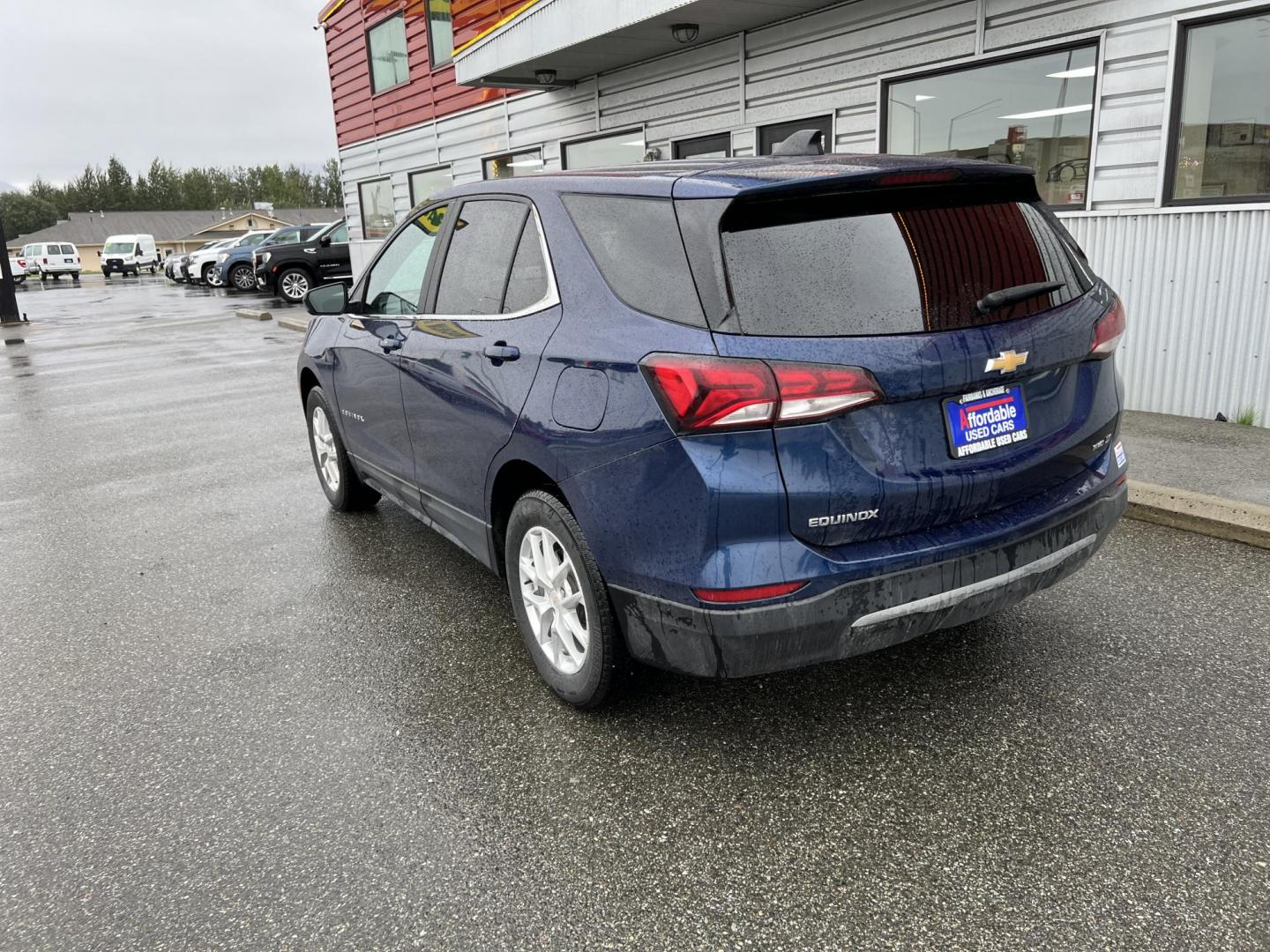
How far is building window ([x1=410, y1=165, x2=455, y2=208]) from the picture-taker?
1686 cm

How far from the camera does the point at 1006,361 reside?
270cm

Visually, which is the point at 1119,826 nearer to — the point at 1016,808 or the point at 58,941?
the point at 1016,808

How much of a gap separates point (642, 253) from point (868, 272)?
65cm

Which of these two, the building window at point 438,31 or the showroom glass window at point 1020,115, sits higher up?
the building window at point 438,31

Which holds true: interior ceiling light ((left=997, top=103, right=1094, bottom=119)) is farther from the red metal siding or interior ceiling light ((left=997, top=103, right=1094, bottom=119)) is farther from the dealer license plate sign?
the red metal siding

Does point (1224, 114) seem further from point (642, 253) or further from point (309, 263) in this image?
point (309, 263)

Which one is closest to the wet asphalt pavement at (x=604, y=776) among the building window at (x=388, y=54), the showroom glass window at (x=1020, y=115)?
the showroom glass window at (x=1020, y=115)

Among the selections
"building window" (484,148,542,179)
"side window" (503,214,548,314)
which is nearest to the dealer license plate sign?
"side window" (503,214,548,314)

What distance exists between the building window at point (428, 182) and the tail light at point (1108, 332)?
1458 centimetres

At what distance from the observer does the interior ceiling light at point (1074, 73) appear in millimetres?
7160

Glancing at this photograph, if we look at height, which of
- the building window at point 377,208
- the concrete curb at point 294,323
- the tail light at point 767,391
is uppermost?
the building window at point 377,208

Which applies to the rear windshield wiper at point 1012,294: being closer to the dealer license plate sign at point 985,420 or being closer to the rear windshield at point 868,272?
the rear windshield at point 868,272

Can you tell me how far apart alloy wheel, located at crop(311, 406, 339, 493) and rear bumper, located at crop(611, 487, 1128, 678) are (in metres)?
3.18

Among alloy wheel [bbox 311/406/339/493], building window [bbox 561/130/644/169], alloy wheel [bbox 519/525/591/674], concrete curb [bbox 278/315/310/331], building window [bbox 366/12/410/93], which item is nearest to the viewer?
alloy wheel [bbox 519/525/591/674]
